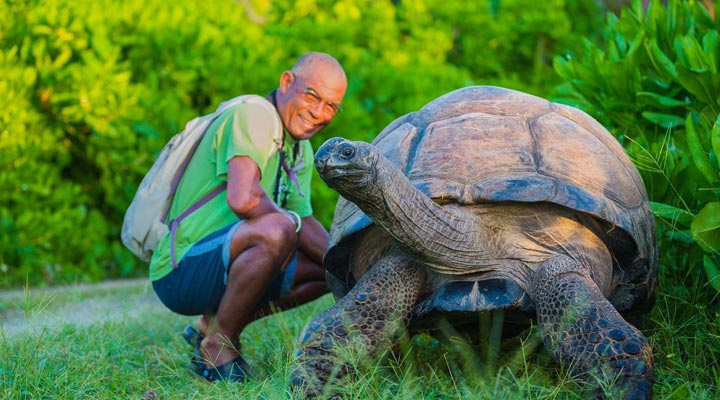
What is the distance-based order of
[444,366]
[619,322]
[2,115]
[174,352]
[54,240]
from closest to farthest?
[619,322] → [444,366] → [174,352] → [2,115] → [54,240]

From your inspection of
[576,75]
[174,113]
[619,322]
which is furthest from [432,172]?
[174,113]

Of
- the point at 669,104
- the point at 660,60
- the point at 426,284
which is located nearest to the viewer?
the point at 426,284

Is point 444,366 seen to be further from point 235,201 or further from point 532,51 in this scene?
point 532,51

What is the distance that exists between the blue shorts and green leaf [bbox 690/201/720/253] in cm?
171

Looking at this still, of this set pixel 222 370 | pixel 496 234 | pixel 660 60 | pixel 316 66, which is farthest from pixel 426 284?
pixel 660 60

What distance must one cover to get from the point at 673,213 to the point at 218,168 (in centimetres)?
178

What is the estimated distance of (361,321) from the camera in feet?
9.38

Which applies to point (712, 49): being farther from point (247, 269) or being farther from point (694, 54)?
point (247, 269)

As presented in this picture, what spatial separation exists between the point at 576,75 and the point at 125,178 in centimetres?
351

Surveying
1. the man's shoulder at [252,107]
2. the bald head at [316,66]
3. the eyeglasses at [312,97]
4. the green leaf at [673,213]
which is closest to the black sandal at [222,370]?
the man's shoulder at [252,107]

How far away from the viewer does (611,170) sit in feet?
10.6

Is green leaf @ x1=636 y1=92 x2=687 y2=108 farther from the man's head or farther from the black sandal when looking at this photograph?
the black sandal

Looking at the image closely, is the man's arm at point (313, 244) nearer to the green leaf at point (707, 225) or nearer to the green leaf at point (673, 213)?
the green leaf at point (673, 213)

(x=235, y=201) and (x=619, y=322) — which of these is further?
(x=235, y=201)
